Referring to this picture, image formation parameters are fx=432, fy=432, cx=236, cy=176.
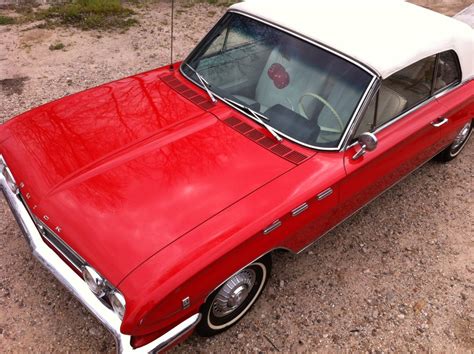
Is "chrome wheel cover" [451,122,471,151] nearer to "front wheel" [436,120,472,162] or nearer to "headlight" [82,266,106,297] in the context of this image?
Result: "front wheel" [436,120,472,162]

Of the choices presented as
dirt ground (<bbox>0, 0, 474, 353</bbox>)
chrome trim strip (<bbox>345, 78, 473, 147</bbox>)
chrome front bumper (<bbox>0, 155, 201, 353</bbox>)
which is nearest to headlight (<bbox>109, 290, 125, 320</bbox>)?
chrome front bumper (<bbox>0, 155, 201, 353</bbox>)

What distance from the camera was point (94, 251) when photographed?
2.40 meters

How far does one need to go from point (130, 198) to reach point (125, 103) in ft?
3.54

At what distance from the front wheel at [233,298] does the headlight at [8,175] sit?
5.17 feet

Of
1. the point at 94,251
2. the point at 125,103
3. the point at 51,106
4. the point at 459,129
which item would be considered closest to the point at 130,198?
the point at 94,251

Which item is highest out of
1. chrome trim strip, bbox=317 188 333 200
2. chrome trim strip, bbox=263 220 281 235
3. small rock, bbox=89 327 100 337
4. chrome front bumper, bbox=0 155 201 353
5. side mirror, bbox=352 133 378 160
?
side mirror, bbox=352 133 378 160

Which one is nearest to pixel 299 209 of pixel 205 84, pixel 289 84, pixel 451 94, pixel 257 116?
pixel 257 116

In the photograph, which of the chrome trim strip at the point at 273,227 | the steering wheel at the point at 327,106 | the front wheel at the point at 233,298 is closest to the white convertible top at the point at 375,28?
the steering wheel at the point at 327,106

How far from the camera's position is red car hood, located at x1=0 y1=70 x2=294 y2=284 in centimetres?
246

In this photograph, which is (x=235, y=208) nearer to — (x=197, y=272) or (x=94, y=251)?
(x=197, y=272)

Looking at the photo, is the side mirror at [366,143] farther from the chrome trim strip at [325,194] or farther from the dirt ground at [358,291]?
the dirt ground at [358,291]

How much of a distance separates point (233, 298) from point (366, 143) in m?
1.38

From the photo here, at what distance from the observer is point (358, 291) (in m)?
3.45

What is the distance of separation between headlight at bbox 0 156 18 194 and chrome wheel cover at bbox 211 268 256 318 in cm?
159
